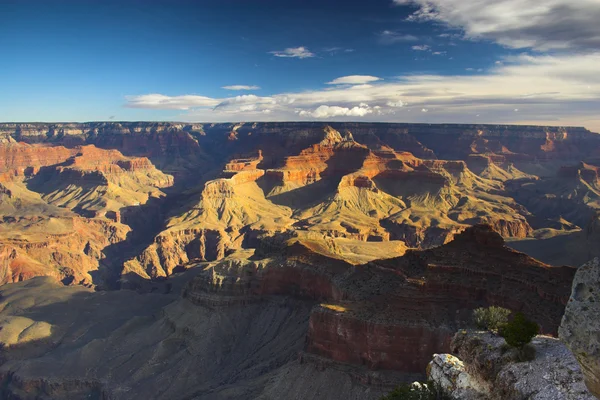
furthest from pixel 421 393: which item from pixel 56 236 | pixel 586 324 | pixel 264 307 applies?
pixel 56 236

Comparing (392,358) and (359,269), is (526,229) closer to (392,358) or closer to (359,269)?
(359,269)

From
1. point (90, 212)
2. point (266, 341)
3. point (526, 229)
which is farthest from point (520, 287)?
point (90, 212)

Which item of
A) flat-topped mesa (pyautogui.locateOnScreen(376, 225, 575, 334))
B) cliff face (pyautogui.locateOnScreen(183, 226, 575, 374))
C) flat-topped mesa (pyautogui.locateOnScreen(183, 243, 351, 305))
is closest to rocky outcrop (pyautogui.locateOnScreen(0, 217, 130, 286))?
flat-topped mesa (pyautogui.locateOnScreen(183, 243, 351, 305))

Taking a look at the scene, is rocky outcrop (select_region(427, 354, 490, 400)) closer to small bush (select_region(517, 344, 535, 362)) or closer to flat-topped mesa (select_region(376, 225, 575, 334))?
small bush (select_region(517, 344, 535, 362))

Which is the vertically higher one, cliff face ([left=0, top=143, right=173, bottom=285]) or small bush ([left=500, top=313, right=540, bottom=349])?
small bush ([left=500, top=313, right=540, bottom=349])

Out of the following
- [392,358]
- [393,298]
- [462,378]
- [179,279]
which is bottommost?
[179,279]

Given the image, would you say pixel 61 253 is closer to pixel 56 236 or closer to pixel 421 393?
pixel 56 236
